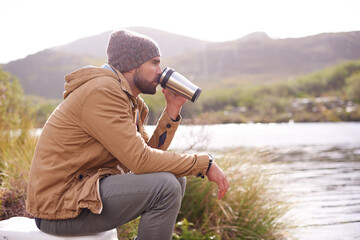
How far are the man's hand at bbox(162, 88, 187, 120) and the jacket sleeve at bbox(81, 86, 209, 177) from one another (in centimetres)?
52

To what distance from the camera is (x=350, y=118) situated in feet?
93.8

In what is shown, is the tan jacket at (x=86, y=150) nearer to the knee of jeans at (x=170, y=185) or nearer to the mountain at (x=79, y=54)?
the knee of jeans at (x=170, y=185)

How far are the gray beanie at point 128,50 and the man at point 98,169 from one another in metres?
0.16

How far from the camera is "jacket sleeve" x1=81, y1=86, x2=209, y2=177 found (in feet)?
5.20

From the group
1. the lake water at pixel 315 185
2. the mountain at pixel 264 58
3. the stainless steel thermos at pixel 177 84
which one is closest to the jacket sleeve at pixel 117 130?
the stainless steel thermos at pixel 177 84

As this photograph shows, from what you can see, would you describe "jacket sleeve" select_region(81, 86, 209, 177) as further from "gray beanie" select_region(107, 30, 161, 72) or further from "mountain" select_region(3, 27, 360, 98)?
"mountain" select_region(3, 27, 360, 98)

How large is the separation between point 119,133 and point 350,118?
2973cm

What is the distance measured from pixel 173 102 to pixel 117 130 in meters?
0.63

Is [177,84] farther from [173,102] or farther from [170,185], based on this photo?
[170,185]

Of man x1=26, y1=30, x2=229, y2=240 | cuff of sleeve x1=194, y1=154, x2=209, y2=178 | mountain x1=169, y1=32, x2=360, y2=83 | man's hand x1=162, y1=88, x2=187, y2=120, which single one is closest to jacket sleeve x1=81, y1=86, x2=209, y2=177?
man x1=26, y1=30, x2=229, y2=240

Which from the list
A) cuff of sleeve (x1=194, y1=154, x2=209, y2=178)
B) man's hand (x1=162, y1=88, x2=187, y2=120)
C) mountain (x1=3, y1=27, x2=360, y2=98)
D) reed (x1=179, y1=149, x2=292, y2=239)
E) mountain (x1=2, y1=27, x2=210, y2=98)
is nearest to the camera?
cuff of sleeve (x1=194, y1=154, x2=209, y2=178)

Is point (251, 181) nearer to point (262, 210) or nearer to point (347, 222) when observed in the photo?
point (262, 210)

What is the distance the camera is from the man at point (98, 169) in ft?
5.23

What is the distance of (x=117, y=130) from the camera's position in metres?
1.58
